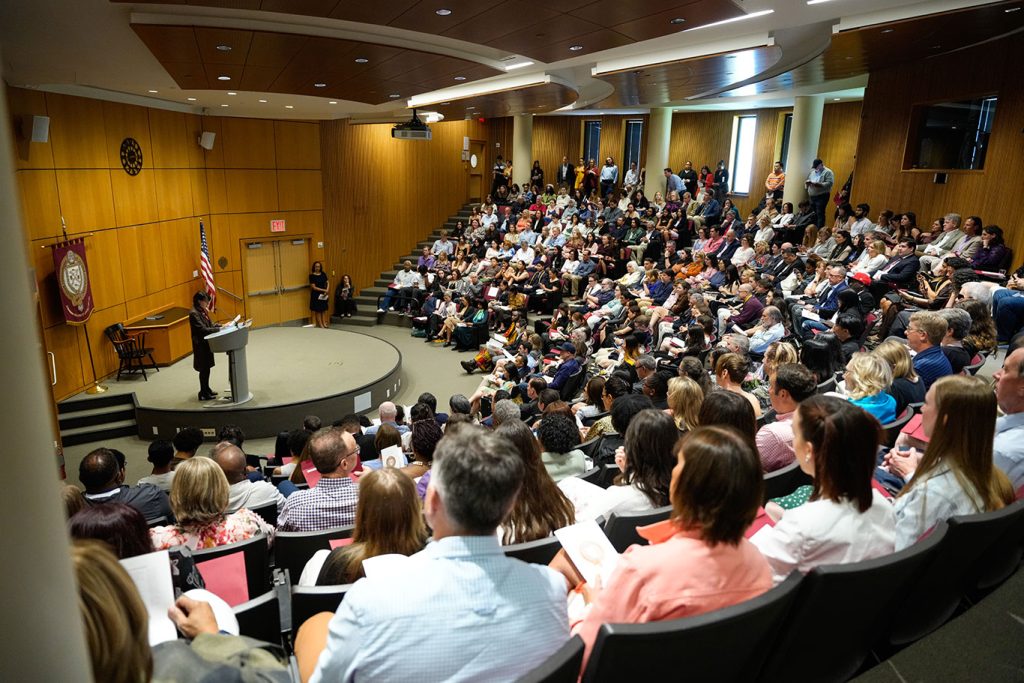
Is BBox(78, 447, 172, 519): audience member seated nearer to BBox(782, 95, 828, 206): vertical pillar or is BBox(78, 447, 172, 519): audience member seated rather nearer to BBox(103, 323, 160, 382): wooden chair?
BBox(103, 323, 160, 382): wooden chair

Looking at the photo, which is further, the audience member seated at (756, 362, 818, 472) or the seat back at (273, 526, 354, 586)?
the audience member seated at (756, 362, 818, 472)

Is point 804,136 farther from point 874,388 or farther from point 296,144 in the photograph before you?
point 874,388

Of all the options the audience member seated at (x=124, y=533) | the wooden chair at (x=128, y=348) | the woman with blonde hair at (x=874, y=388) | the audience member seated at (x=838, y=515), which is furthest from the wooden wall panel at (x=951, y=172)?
the wooden chair at (x=128, y=348)

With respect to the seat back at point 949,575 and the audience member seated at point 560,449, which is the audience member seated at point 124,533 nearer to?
the audience member seated at point 560,449

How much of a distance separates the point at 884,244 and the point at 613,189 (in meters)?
9.23

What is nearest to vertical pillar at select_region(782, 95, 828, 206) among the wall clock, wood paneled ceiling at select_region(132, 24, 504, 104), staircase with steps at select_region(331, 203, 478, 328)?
wood paneled ceiling at select_region(132, 24, 504, 104)

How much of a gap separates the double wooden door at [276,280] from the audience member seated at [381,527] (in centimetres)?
1124

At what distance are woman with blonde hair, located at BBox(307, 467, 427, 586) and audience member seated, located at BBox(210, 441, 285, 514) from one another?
4.08ft

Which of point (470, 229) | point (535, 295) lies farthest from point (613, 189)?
point (535, 295)

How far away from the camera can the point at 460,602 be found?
1326mm

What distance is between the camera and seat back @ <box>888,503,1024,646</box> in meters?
1.85

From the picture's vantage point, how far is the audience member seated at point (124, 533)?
1.91m

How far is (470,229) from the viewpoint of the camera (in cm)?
1557

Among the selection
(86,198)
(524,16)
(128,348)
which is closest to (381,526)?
(524,16)
